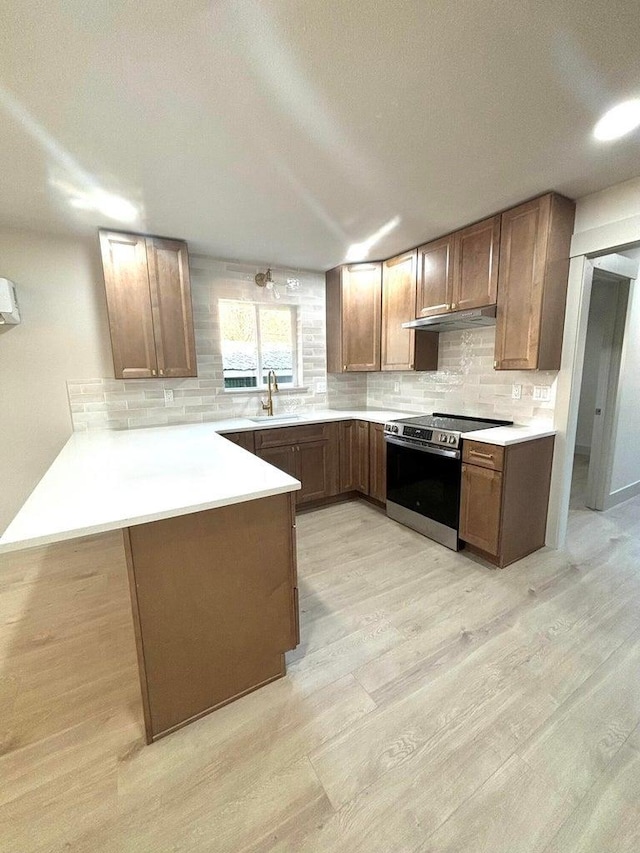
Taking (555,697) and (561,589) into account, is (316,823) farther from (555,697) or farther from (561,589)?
(561,589)

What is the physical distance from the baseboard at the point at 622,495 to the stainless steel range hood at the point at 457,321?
6.98 ft

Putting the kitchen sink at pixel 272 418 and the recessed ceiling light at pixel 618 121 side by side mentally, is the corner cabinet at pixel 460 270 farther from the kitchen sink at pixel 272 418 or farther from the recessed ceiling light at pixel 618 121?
the kitchen sink at pixel 272 418

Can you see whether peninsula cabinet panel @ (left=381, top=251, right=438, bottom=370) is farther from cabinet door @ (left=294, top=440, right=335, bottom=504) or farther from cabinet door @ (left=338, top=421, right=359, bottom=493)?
cabinet door @ (left=294, top=440, right=335, bottom=504)

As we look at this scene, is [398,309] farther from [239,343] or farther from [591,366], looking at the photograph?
[591,366]

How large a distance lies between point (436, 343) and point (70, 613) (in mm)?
3495

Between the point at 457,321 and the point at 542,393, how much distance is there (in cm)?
83

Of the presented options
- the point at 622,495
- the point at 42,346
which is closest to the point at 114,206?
the point at 42,346

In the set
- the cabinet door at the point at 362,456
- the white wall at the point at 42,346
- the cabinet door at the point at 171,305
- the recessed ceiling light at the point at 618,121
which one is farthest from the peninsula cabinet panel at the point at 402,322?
the white wall at the point at 42,346

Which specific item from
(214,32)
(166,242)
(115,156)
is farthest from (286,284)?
(214,32)

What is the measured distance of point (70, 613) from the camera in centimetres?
204

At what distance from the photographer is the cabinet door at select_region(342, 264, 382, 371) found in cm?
346

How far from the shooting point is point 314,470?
10.9 feet

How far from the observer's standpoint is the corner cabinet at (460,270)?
2.47 meters

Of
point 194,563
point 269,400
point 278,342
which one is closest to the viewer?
point 194,563
